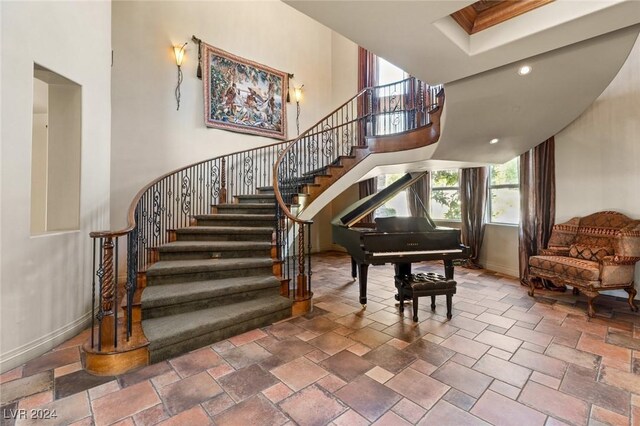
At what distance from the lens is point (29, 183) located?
2.21 metres

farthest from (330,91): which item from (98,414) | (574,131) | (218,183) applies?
(98,414)

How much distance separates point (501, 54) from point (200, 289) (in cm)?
345

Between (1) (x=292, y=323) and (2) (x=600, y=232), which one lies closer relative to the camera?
(1) (x=292, y=323)

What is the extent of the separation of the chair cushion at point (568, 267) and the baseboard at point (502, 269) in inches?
45.0

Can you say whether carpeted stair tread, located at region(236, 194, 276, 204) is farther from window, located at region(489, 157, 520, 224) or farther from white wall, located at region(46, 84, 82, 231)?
window, located at region(489, 157, 520, 224)

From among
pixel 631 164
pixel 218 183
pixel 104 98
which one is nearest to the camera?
pixel 104 98

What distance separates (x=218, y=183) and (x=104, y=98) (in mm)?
2200

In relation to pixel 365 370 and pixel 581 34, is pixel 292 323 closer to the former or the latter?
pixel 365 370

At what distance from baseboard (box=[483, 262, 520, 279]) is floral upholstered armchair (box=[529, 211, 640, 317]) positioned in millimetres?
960

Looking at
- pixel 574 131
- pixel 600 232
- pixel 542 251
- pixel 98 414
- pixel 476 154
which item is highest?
pixel 574 131

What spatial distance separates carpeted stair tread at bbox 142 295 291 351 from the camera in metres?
2.24

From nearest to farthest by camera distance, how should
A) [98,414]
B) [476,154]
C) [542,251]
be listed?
[98,414] → [542,251] → [476,154]

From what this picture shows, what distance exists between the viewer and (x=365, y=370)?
204 cm

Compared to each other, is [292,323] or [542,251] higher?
[542,251]
